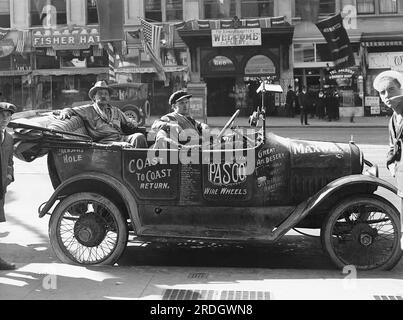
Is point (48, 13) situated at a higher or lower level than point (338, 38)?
higher

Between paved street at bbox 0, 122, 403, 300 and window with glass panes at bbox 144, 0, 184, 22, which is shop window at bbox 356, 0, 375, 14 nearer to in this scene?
window with glass panes at bbox 144, 0, 184, 22

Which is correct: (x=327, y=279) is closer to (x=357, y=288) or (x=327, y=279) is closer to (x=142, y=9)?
(x=357, y=288)

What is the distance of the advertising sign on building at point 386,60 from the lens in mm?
29734

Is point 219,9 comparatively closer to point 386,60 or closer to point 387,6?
point 387,6

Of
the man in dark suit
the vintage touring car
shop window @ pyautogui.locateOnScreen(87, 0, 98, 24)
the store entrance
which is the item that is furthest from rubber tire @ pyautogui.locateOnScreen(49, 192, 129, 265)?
shop window @ pyautogui.locateOnScreen(87, 0, 98, 24)

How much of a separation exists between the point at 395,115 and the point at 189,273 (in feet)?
8.00

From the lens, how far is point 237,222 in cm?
572

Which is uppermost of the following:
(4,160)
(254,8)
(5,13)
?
(5,13)

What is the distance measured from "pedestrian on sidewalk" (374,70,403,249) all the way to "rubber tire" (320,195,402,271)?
41 cm

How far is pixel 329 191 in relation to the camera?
5320 millimetres

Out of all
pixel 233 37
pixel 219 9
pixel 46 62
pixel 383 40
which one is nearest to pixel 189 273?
pixel 233 37

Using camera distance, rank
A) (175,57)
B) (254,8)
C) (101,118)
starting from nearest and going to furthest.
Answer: (101,118) < (175,57) < (254,8)
